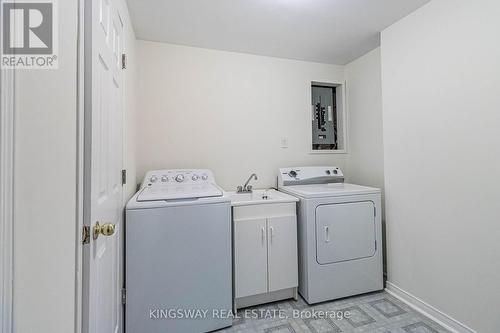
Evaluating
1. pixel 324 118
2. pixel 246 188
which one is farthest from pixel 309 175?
pixel 324 118

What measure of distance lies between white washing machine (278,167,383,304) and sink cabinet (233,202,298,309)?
0.12m

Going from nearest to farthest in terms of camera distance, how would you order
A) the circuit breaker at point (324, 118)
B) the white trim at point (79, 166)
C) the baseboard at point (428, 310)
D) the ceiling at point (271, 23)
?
the white trim at point (79, 166) → the baseboard at point (428, 310) → the ceiling at point (271, 23) → the circuit breaker at point (324, 118)

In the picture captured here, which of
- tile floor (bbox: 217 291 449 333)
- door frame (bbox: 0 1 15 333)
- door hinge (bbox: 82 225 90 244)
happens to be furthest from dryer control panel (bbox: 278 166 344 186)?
door frame (bbox: 0 1 15 333)

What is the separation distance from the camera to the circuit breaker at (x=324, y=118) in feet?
9.47

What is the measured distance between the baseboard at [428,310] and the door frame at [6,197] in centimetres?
231

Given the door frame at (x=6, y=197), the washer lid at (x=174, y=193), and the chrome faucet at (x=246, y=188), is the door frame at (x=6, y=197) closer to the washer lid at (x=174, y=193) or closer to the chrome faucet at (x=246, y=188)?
the washer lid at (x=174, y=193)

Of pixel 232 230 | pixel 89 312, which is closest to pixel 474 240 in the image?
pixel 232 230

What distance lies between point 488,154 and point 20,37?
7.08 ft

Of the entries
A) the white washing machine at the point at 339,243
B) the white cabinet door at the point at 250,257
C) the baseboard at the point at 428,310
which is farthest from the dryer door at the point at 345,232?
the white cabinet door at the point at 250,257

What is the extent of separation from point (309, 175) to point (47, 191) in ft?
7.50

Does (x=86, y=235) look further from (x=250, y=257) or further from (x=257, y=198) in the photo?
(x=257, y=198)

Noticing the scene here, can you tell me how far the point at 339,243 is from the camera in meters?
1.99

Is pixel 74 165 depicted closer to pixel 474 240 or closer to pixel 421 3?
pixel 474 240

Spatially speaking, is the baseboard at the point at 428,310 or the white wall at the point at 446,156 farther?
the baseboard at the point at 428,310
